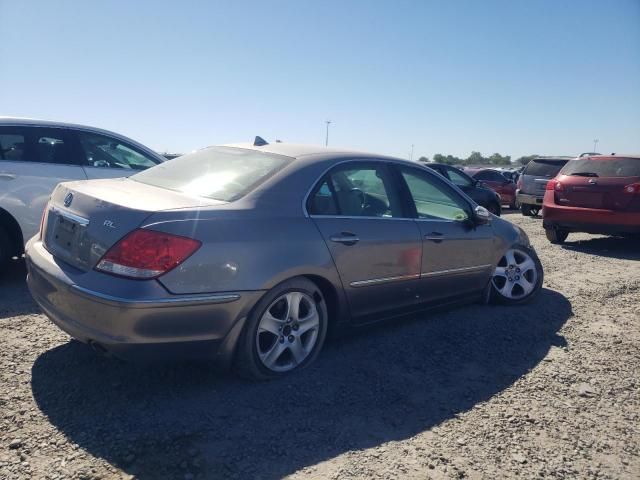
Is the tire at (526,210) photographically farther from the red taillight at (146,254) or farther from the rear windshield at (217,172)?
the red taillight at (146,254)

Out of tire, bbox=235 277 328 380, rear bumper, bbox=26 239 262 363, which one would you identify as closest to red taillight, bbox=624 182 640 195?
tire, bbox=235 277 328 380

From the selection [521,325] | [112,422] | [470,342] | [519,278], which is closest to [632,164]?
[519,278]

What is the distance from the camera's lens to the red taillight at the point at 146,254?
2.85 m

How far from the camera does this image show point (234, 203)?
3246 mm

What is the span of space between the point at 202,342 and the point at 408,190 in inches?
85.6

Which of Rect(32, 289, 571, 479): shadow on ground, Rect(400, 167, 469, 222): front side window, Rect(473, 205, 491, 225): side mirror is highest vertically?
Rect(400, 167, 469, 222): front side window

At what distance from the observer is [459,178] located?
12.3 metres

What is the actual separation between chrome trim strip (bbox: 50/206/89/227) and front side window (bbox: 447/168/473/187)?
9.88 meters

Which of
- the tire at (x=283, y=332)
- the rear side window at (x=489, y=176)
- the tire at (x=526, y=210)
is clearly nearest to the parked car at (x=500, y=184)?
the rear side window at (x=489, y=176)

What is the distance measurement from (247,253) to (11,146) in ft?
12.4

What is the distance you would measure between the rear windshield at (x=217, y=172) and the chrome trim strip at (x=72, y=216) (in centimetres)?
62

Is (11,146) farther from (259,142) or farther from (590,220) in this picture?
(590,220)

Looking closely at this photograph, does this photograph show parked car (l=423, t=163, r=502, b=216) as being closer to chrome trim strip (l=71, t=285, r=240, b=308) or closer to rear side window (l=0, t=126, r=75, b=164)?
rear side window (l=0, t=126, r=75, b=164)

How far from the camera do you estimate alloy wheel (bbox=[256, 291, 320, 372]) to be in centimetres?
337
